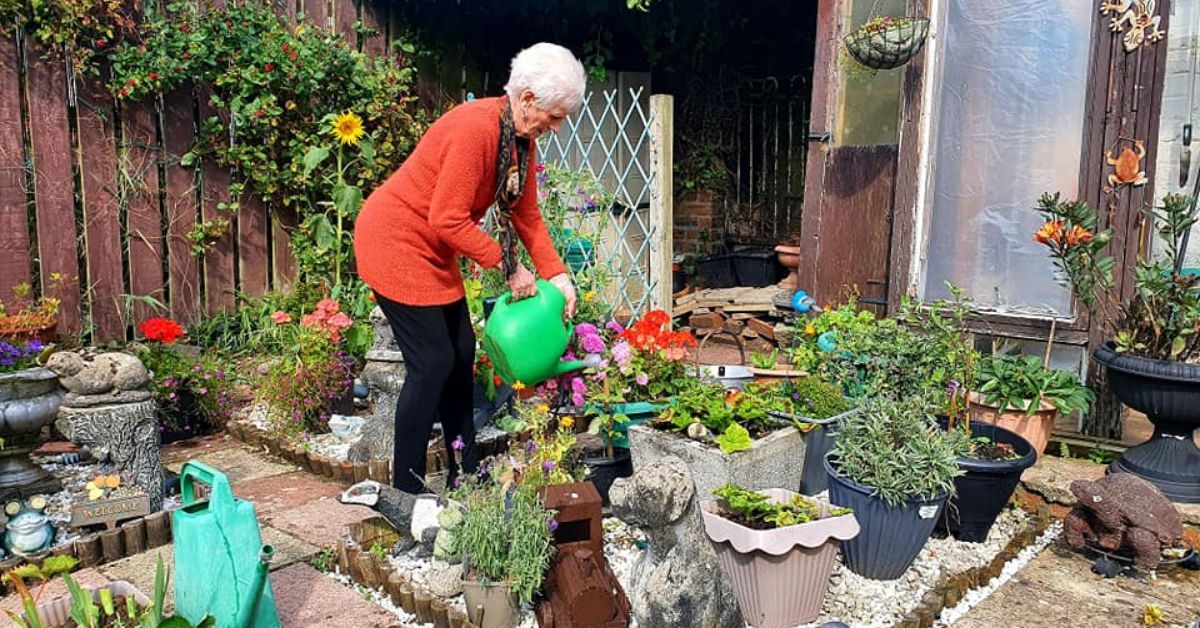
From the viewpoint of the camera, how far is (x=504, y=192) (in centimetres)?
286

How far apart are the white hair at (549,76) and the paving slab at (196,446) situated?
2.22 meters

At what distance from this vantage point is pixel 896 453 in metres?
2.59

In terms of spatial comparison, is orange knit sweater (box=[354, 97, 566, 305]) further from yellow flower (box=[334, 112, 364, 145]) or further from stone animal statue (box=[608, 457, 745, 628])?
yellow flower (box=[334, 112, 364, 145])

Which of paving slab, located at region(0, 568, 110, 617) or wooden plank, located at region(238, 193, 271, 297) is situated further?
wooden plank, located at region(238, 193, 271, 297)

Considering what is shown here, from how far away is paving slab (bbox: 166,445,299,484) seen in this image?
358cm

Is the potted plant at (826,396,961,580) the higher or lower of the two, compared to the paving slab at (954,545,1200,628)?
higher

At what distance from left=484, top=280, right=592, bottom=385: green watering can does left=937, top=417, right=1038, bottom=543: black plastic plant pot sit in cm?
126

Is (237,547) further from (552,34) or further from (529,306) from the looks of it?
(552,34)

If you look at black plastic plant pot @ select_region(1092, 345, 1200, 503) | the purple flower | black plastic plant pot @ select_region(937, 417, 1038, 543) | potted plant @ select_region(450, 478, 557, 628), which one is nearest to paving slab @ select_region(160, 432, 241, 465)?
the purple flower

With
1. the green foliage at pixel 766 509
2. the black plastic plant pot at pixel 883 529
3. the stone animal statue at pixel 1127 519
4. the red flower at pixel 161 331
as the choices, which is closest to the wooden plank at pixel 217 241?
the red flower at pixel 161 331

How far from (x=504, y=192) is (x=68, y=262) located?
9.92ft

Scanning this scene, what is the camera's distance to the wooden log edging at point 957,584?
2410mm

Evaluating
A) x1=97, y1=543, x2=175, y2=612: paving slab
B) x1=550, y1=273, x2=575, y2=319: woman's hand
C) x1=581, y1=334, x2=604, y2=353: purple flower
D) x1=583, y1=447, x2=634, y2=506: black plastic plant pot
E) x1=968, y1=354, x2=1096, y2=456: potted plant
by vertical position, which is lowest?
x1=97, y1=543, x2=175, y2=612: paving slab

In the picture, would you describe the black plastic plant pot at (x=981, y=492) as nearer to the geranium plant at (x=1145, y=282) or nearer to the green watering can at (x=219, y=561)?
the geranium plant at (x=1145, y=282)
